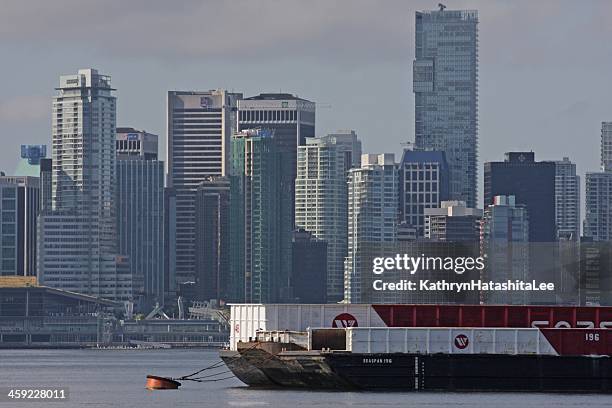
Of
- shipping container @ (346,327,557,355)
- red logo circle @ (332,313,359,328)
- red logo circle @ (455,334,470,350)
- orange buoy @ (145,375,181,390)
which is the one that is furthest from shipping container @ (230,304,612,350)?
orange buoy @ (145,375,181,390)

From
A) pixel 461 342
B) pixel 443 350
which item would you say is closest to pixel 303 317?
pixel 443 350

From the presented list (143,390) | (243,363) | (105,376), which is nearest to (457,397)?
(243,363)

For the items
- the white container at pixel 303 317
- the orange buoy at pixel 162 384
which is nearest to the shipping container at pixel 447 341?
the white container at pixel 303 317

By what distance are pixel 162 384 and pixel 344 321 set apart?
800 inches

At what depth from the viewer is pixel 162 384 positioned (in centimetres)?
13575

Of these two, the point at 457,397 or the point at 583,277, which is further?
the point at 583,277

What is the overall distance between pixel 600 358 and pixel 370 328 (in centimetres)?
1359

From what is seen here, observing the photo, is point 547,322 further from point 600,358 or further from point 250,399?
point 250,399

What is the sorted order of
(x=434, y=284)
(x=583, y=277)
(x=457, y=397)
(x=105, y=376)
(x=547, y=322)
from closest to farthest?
1. (x=457, y=397)
2. (x=547, y=322)
3. (x=434, y=284)
4. (x=583, y=277)
5. (x=105, y=376)

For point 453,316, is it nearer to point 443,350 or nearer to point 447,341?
point 447,341

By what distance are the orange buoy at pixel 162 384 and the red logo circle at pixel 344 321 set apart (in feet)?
54.8

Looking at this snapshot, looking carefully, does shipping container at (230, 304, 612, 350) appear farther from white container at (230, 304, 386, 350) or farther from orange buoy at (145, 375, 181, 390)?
orange buoy at (145, 375, 181, 390)

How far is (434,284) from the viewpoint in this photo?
5305 inches

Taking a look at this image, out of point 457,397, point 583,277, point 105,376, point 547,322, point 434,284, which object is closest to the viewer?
point 457,397
